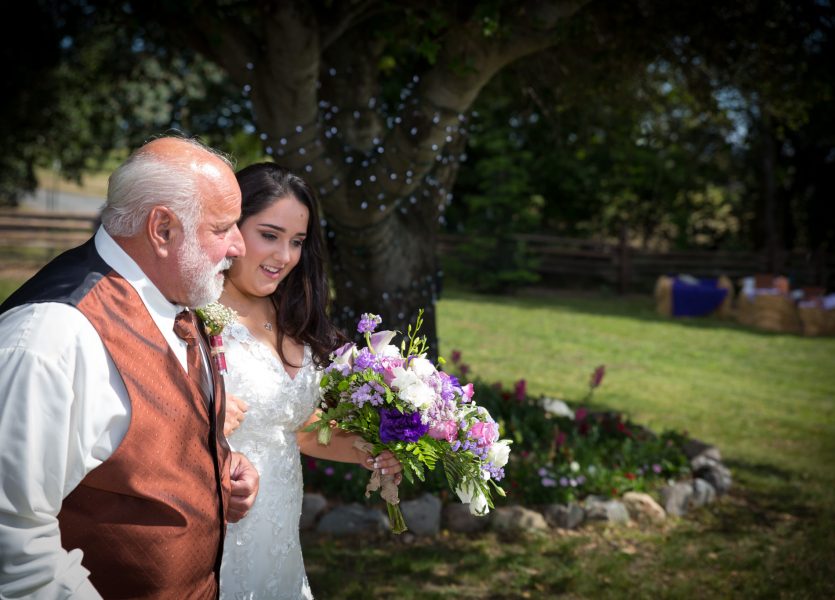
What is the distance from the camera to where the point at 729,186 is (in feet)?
83.0

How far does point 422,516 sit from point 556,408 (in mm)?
2833

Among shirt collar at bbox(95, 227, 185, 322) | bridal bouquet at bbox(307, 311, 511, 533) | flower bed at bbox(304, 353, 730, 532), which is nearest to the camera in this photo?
shirt collar at bbox(95, 227, 185, 322)

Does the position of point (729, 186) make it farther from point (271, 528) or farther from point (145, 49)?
point (271, 528)

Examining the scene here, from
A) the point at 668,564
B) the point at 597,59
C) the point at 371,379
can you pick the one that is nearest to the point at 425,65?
the point at 597,59

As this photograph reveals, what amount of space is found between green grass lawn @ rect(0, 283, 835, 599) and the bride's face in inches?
106

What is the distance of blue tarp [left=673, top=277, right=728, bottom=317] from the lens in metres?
18.2

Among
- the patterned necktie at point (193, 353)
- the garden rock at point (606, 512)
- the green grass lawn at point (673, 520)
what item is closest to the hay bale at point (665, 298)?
the green grass lawn at point (673, 520)

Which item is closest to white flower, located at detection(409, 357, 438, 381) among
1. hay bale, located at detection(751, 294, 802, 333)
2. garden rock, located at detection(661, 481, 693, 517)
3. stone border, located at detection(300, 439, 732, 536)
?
A: stone border, located at detection(300, 439, 732, 536)

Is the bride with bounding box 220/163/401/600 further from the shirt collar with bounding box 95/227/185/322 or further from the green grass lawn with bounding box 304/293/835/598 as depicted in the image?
the green grass lawn with bounding box 304/293/835/598

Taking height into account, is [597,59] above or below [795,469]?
above

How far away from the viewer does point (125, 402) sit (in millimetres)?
1854

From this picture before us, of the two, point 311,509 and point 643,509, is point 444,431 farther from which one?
point 643,509

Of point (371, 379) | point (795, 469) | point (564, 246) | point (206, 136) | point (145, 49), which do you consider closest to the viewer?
point (371, 379)

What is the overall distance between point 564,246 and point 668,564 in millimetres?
18960
